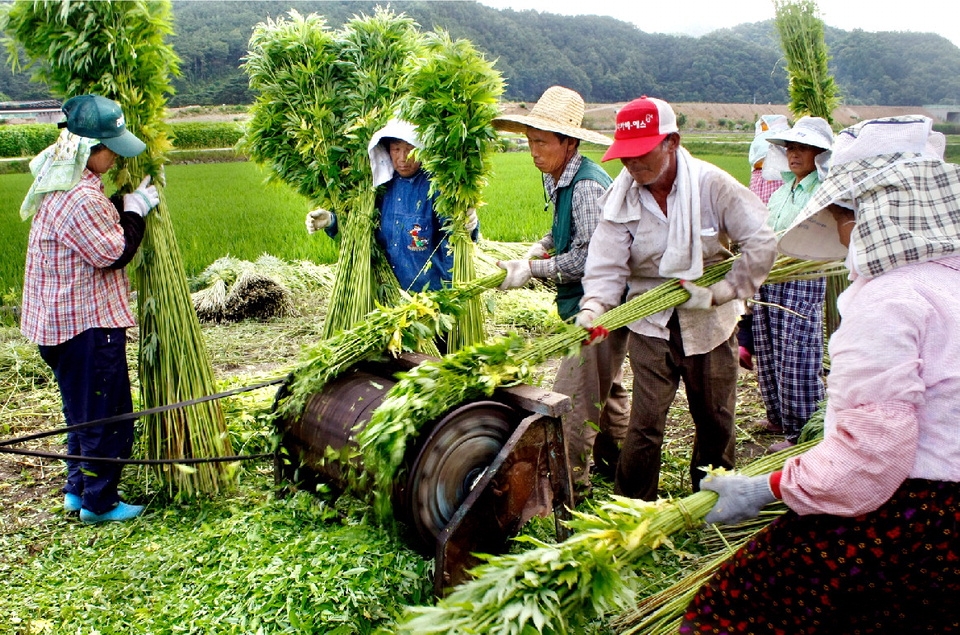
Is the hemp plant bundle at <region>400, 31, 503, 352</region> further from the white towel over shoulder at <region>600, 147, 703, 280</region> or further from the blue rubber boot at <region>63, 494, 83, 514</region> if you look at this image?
the blue rubber boot at <region>63, 494, 83, 514</region>

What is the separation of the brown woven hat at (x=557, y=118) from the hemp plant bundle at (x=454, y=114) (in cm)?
15

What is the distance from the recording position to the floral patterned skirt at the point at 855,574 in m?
1.72

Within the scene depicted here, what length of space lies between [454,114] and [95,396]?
226 cm

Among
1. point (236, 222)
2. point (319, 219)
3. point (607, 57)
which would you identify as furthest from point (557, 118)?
point (607, 57)

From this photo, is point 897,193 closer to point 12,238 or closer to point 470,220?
point 470,220

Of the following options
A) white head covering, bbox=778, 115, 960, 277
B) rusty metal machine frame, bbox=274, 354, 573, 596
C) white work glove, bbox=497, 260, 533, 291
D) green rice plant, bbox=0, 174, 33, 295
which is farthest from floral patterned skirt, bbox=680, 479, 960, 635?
green rice plant, bbox=0, 174, 33, 295

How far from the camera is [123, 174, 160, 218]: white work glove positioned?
3.52 metres

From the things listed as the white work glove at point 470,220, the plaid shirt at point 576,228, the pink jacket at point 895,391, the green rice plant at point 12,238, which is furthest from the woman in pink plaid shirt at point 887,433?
the green rice plant at point 12,238

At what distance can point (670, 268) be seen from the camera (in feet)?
10.3

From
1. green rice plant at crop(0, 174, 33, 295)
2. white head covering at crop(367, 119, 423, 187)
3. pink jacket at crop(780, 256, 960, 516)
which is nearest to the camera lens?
pink jacket at crop(780, 256, 960, 516)

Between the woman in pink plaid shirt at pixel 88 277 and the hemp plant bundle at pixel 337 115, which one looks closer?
the woman in pink plaid shirt at pixel 88 277

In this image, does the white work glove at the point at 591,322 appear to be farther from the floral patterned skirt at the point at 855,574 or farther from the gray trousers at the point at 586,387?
the floral patterned skirt at the point at 855,574

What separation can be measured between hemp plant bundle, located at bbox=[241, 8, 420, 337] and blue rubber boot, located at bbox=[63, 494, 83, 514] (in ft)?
5.20

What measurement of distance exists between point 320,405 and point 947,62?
11164 millimetres
